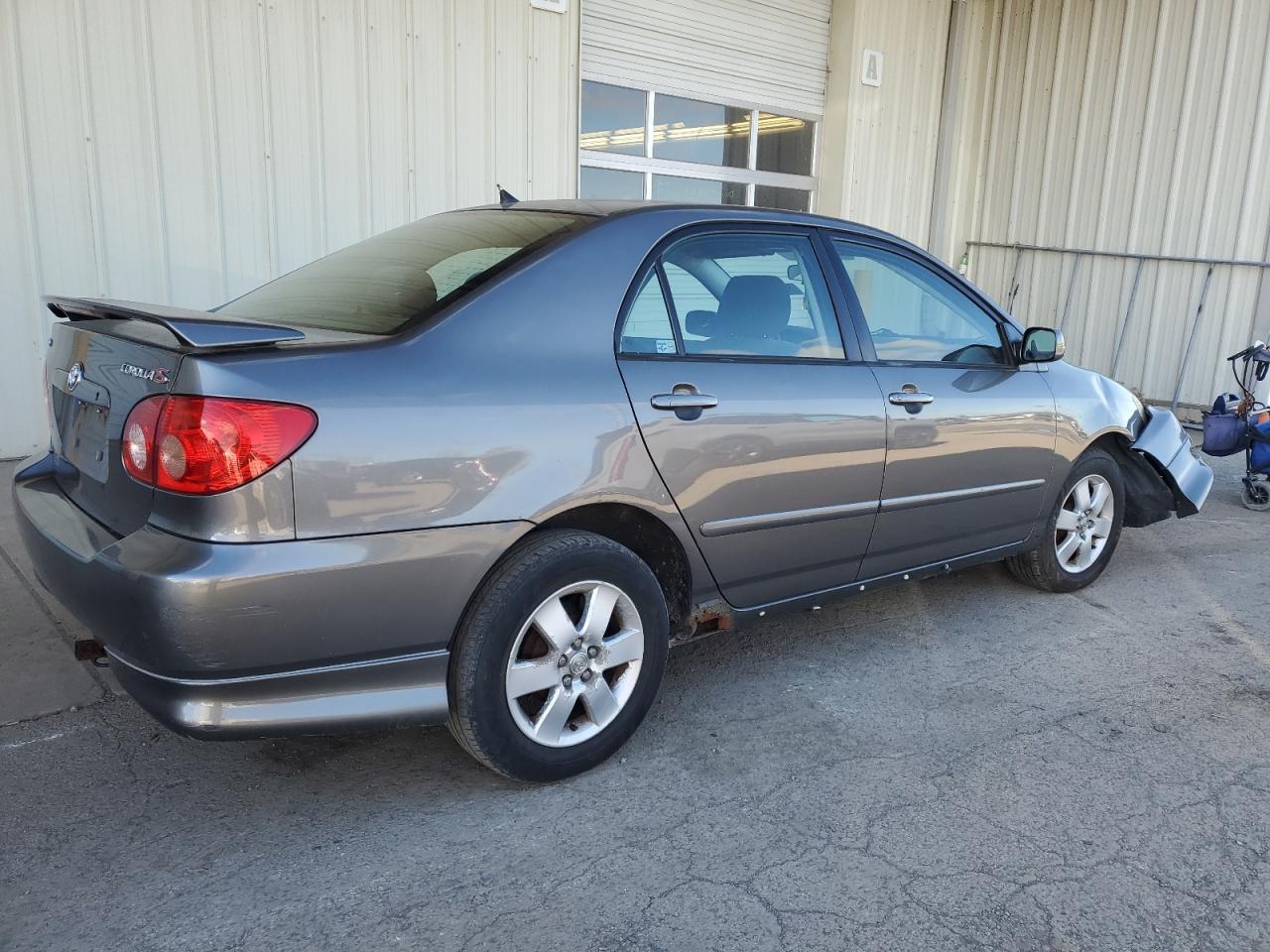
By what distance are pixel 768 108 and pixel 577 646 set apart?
25.0 ft

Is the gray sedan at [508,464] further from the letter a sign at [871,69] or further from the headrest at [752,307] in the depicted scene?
the letter a sign at [871,69]

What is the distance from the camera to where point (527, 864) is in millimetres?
2572

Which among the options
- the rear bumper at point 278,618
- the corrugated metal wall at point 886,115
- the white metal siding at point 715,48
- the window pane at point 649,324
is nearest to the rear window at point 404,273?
the window pane at point 649,324

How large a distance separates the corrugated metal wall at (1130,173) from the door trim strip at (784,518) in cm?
785

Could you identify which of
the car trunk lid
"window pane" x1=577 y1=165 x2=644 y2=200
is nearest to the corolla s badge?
the car trunk lid

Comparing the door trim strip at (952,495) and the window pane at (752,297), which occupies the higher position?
the window pane at (752,297)

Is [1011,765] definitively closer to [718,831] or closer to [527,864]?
[718,831]

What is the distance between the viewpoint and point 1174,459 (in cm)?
496

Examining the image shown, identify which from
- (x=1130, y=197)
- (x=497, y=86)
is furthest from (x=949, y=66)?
(x=497, y=86)

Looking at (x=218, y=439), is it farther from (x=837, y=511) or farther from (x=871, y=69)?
(x=871, y=69)

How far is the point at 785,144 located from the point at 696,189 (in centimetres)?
129

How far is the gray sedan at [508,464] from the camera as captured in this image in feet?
7.77

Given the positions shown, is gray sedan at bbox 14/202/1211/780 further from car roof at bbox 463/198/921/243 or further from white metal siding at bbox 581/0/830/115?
white metal siding at bbox 581/0/830/115

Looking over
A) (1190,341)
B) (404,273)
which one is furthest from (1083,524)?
(1190,341)
